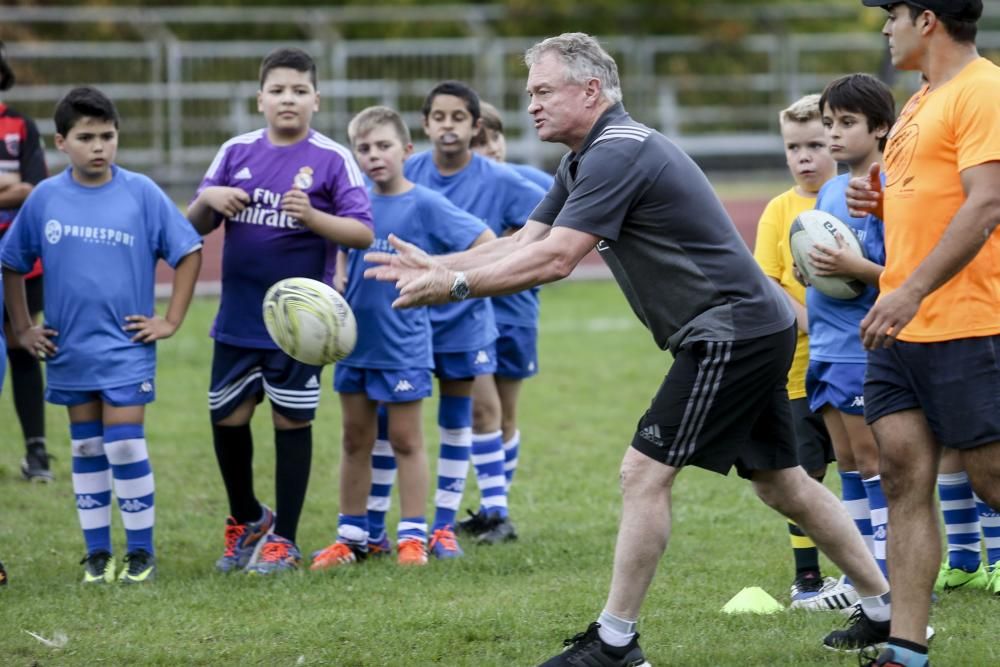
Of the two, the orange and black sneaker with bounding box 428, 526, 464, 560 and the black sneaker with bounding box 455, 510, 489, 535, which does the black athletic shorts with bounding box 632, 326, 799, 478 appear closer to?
the orange and black sneaker with bounding box 428, 526, 464, 560

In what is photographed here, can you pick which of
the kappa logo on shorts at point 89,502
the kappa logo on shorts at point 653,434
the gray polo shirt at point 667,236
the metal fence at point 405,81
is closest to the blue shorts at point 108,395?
the kappa logo on shorts at point 89,502

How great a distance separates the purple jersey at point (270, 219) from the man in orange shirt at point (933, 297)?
113 inches

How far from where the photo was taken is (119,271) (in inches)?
261

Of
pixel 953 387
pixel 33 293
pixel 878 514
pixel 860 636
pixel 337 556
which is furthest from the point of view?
pixel 33 293

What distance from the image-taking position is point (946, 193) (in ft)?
15.0

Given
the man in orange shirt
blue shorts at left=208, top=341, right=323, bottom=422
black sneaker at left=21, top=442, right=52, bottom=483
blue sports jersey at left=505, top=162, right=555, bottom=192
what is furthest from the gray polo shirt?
black sneaker at left=21, top=442, right=52, bottom=483

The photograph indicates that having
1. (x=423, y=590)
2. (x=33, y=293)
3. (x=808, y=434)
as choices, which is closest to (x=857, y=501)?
(x=808, y=434)

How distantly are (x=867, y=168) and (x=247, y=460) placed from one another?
3.29 meters

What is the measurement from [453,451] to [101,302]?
6.76ft

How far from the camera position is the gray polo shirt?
480cm

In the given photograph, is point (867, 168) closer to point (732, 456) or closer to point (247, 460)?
point (732, 456)

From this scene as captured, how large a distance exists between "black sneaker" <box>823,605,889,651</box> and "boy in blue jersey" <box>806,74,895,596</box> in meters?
0.76

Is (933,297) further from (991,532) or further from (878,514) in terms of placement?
(991,532)

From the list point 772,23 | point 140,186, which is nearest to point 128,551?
point 140,186
